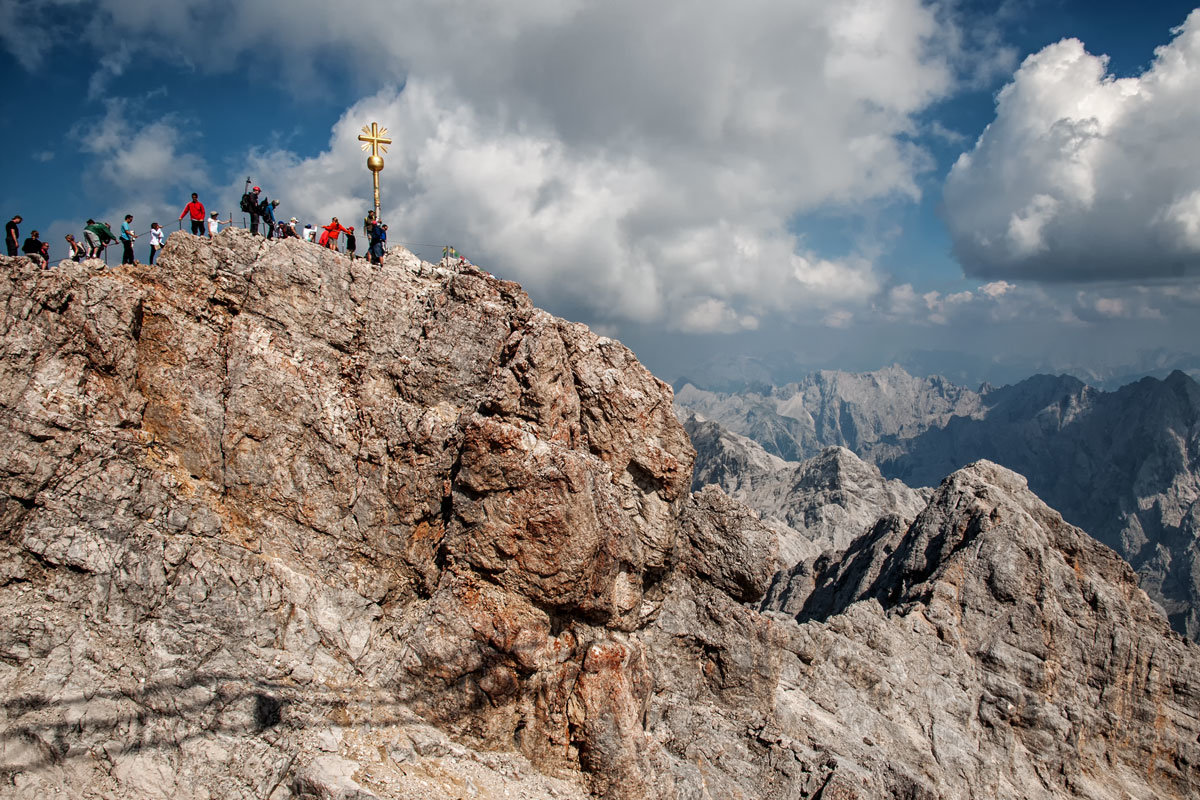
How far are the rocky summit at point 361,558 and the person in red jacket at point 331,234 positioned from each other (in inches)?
127

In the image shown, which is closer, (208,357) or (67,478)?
(67,478)

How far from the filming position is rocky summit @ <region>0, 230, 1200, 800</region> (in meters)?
20.2

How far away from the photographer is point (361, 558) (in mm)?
26562

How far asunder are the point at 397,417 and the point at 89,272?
1256 centimetres

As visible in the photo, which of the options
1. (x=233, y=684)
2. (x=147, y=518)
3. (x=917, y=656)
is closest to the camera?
(x=233, y=684)

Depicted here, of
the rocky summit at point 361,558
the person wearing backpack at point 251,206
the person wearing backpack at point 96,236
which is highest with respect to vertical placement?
the person wearing backpack at point 251,206

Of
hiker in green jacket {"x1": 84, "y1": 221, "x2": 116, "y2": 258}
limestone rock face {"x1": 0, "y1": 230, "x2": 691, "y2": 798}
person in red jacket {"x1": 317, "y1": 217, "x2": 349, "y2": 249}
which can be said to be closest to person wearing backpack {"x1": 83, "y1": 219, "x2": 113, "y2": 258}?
hiker in green jacket {"x1": 84, "y1": 221, "x2": 116, "y2": 258}

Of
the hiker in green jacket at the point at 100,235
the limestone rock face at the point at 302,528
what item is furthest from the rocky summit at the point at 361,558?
the hiker in green jacket at the point at 100,235

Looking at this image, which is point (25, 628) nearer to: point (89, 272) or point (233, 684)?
point (233, 684)

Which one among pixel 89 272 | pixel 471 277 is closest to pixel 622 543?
pixel 471 277

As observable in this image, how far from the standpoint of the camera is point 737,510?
1464 inches

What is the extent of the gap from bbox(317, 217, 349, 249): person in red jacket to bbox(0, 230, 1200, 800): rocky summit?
323cm

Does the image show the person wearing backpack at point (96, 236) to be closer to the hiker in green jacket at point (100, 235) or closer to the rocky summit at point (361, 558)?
the hiker in green jacket at point (100, 235)

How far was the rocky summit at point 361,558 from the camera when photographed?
20250 millimetres
